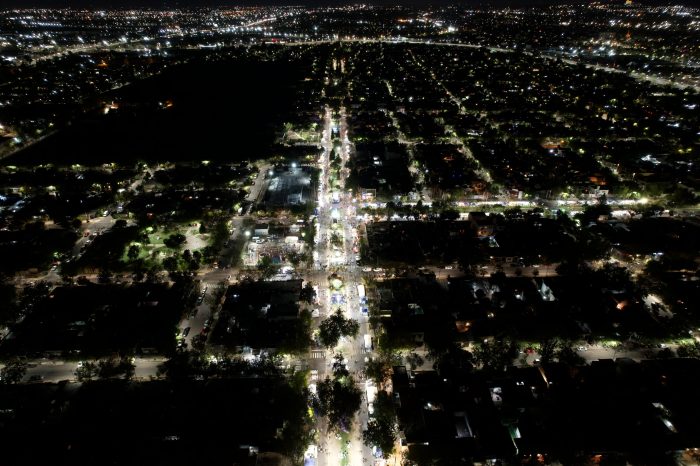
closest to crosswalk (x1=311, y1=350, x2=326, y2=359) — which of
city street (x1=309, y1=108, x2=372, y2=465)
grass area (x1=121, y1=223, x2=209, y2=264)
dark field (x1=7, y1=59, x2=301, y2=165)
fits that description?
city street (x1=309, y1=108, x2=372, y2=465)

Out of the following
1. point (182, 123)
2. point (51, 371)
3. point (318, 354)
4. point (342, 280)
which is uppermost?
point (182, 123)

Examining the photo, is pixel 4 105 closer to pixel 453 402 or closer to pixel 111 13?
pixel 453 402

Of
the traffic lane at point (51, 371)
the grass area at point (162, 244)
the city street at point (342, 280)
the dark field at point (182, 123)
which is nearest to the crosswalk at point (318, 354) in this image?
the city street at point (342, 280)

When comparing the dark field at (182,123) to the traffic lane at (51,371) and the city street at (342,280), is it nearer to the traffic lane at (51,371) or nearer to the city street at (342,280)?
the city street at (342,280)

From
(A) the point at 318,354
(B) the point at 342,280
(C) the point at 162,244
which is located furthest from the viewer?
(C) the point at 162,244

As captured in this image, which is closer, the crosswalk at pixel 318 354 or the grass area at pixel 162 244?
the crosswalk at pixel 318 354

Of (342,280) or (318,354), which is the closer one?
(318,354)

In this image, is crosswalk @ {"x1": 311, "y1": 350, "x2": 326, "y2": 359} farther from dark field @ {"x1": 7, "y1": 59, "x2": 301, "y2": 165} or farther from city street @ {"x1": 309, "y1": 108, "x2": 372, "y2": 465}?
dark field @ {"x1": 7, "y1": 59, "x2": 301, "y2": 165}

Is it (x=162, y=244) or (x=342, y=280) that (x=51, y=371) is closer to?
(x=162, y=244)

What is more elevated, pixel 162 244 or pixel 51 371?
pixel 162 244

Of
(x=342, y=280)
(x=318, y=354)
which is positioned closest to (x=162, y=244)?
(x=342, y=280)

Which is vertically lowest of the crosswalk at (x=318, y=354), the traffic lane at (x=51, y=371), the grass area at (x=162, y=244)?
the traffic lane at (x=51, y=371)

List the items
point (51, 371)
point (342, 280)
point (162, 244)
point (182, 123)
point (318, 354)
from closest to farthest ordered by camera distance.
Result: point (51, 371)
point (318, 354)
point (342, 280)
point (162, 244)
point (182, 123)
